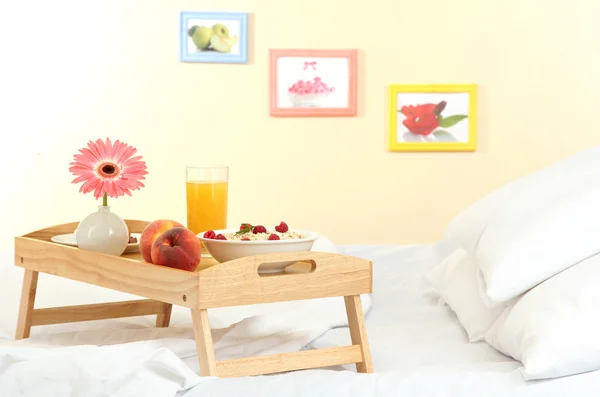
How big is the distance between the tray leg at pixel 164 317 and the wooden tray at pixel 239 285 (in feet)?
0.58

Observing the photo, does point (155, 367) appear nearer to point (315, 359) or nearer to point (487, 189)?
point (315, 359)

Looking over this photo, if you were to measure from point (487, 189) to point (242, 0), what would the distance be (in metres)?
1.39

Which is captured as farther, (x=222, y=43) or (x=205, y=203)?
(x=222, y=43)

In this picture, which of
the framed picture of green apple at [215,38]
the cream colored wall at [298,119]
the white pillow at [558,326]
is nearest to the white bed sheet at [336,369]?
the white pillow at [558,326]

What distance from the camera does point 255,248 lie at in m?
1.40

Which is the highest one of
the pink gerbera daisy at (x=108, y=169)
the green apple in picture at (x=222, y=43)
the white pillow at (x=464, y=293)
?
the green apple in picture at (x=222, y=43)

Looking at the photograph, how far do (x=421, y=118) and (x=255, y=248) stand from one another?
2.43 m

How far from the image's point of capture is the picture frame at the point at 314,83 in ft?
11.9

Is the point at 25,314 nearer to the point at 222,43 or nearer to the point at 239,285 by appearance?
the point at 239,285

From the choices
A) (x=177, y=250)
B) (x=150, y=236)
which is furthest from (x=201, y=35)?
(x=177, y=250)

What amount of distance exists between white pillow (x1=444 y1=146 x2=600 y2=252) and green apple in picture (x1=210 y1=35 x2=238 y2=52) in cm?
176

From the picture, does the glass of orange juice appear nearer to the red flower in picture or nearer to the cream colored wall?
the cream colored wall

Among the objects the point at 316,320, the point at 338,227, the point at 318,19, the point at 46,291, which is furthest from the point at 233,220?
the point at 316,320

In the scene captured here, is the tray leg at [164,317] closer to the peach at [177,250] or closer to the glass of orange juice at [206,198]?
the glass of orange juice at [206,198]
